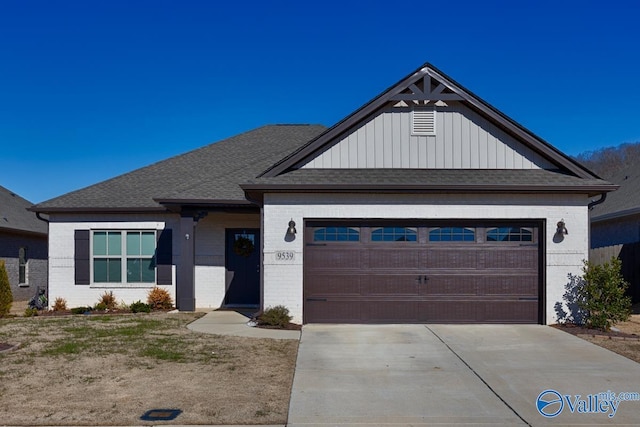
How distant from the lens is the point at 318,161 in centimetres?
1413

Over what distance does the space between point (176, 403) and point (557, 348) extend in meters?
6.97

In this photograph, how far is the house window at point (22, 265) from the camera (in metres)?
23.2

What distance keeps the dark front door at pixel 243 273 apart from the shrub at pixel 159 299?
62.3 inches

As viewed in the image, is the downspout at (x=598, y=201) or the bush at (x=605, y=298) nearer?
the bush at (x=605, y=298)

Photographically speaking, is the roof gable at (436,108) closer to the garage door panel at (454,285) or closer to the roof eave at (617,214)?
the garage door panel at (454,285)

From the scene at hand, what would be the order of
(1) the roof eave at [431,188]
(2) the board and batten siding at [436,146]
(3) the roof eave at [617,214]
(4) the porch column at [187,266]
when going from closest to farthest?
1. (1) the roof eave at [431,188]
2. (2) the board and batten siding at [436,146]
3. (4) the porch column at [187,266]
4. (3) the roof eave at [617,214]

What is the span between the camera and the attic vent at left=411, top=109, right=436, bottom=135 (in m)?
13.9

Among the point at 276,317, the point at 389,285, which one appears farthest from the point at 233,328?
the point at 389,285

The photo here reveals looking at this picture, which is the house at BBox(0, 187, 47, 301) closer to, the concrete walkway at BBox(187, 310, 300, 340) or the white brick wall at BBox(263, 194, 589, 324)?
the concrete walkway at BBox(187, 310, 300, 340)

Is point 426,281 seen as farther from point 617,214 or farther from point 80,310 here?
point 617,214

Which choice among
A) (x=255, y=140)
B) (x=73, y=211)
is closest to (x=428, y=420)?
(x=73, y=211)

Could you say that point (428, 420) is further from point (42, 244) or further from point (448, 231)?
point (42, 244)

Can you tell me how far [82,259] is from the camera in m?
16.9

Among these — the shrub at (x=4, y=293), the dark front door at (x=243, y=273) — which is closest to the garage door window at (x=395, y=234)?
the dark front door at (x=243, y=273)
